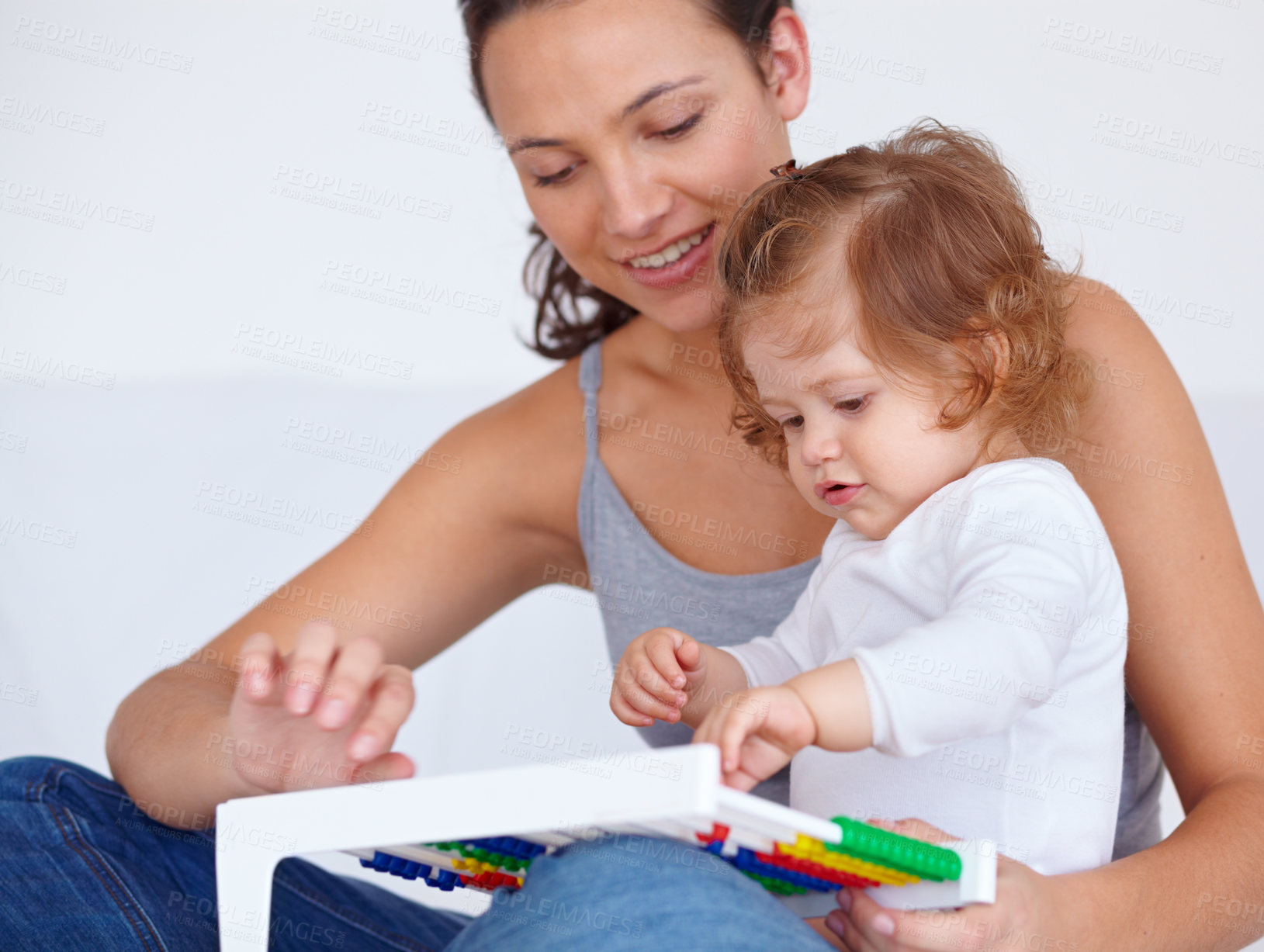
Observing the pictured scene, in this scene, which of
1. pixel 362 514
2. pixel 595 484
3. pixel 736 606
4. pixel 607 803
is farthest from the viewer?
pixel 362 514

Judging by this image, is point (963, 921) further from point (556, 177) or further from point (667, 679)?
point (556, 177)

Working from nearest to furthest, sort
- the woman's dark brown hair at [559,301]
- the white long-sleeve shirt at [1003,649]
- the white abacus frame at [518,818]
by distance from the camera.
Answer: the white abacus frame at [518,818] → the white long-sleeve shirt at [1003,649] → the woman's dark brown hair at [559,301]

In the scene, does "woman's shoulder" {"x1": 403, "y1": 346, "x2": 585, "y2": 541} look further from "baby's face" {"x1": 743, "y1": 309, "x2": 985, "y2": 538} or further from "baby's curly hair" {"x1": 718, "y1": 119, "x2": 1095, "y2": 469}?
"baby's face" {"x1": 743, "y1": 309, "x2": 985, "y2": 538}

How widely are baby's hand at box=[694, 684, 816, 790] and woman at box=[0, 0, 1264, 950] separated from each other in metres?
0.08

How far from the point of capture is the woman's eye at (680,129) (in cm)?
144

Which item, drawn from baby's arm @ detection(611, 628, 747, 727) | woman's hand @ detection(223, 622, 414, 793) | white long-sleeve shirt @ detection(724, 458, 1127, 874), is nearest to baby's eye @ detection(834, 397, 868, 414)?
white long-sleeve shirt @ detection(724, 458, 1127, 874)

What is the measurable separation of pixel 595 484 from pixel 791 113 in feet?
1.87

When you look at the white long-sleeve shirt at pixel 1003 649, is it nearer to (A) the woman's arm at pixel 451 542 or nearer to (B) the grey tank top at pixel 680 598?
(B) the grey tank top at pixel 680 598

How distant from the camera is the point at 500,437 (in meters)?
1.76

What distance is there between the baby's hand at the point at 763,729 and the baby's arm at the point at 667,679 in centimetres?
21

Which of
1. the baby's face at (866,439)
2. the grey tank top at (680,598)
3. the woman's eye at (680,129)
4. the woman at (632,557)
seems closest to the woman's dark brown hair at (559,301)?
the woman at (632,557)

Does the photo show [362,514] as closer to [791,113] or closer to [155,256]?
[155,256]

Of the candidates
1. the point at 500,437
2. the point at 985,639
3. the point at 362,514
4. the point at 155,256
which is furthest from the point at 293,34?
the point at 985,639

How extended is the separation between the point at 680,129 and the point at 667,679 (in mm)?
691
